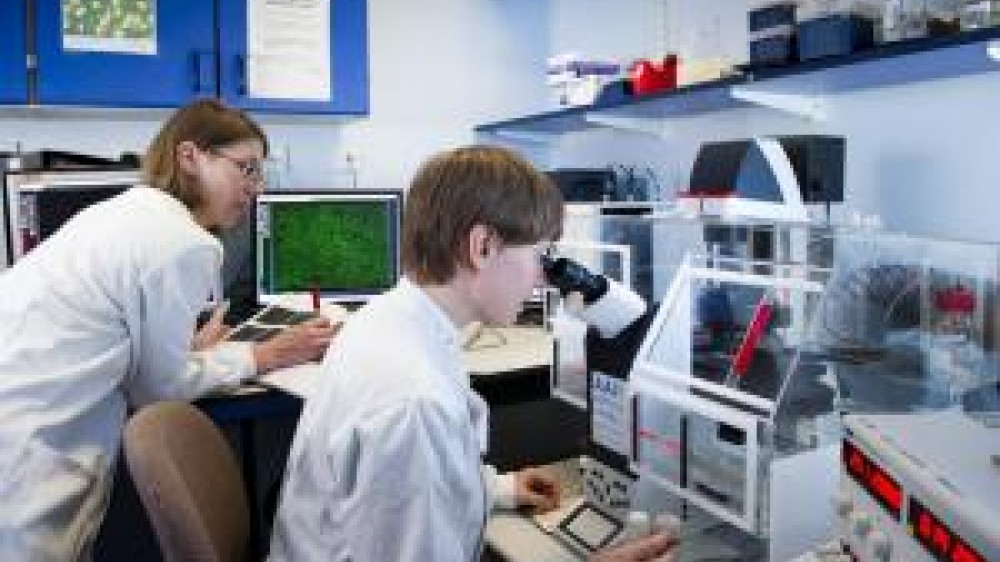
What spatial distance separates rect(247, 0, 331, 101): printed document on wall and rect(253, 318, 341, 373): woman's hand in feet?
3.38

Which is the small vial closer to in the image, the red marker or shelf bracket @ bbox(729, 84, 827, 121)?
the red marker

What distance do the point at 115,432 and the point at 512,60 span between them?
7.80 ft

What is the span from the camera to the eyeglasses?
67.8 inches

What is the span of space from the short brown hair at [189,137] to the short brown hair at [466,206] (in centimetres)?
71

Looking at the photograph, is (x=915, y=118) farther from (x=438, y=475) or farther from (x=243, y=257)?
(x=243, y=257)

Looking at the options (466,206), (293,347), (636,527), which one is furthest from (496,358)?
(466,206)

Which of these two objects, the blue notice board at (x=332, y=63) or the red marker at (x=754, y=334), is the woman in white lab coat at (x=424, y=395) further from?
the blue notice board at (x=332, y=63)

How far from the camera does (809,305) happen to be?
1.19 meters

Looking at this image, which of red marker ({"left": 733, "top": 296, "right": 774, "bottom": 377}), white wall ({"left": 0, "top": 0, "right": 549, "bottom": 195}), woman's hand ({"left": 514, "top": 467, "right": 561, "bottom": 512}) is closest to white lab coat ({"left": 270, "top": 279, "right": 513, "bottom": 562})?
woman's hand ({"left": 514, "top": 467, "right": 561, "bottom": 512})

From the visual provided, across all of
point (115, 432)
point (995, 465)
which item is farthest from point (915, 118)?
point (115, 432)

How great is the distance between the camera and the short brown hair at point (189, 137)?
171cm

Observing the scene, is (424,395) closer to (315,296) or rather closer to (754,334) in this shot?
(754,334)

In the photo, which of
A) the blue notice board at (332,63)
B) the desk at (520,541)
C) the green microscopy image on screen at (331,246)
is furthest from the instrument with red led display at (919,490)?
the blue notice board at (332,63)

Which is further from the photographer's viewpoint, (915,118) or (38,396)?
(915,118)
